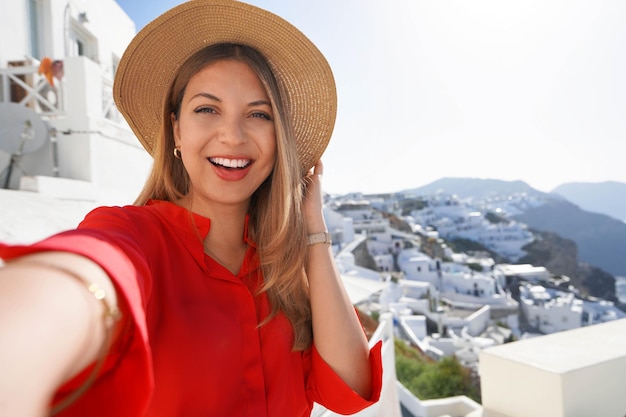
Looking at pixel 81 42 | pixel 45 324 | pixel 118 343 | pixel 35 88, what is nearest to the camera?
pixel 45 324

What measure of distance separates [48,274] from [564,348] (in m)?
3.09

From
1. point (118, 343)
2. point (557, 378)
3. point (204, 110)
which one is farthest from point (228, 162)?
point (557, 378)

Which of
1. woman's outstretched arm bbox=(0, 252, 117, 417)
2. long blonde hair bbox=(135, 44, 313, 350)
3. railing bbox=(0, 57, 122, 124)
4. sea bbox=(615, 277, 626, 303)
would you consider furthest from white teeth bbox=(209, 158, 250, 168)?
sea bbox=(615, 277, 626, 303)

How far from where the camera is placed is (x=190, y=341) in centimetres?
77

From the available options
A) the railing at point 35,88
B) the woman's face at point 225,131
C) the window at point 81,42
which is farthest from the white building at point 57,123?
the woman's face at point 225,131

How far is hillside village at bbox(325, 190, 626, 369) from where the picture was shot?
2947 centimetres

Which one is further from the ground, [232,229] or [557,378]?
[232,229]

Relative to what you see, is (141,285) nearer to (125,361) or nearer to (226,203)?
(125,361)

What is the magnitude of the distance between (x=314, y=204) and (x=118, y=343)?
2.47ft

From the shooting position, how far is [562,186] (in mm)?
104000

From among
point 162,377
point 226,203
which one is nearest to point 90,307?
point 162,377

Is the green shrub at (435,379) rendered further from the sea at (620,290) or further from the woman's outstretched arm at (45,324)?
the sea at (620,290)

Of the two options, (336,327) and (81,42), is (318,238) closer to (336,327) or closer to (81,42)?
(336,327)

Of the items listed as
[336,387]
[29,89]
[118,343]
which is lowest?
[336,387]
